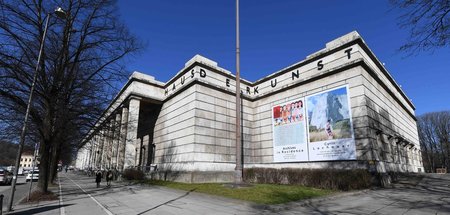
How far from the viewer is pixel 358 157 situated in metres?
20.0

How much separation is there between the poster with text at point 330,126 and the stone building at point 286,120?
Answer: 8 cm

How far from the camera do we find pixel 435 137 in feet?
226

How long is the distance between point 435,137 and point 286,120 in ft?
215

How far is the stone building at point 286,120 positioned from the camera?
21.2 metres

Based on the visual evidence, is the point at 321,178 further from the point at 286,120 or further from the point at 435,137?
the point at 435,137

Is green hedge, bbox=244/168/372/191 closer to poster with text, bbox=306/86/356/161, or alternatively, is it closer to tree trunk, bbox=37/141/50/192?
poster with text, bbox=306/86/356/161

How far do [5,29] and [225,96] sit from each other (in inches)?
779

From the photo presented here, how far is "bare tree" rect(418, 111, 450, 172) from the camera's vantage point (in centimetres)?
6581

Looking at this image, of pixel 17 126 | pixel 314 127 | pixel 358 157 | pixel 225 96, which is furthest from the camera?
pixel 225 96

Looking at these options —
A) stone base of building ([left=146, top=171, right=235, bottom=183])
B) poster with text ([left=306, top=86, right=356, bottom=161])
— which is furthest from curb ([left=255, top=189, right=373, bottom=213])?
stone base of building ([left=146, top=171, right=235, bottom=183])

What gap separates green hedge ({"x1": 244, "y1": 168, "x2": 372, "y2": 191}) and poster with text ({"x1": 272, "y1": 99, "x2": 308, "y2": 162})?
2.96 metres

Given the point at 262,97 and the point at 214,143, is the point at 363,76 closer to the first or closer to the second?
the point at 262,97

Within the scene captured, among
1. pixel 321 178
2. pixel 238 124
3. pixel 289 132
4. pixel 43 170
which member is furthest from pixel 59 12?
pixel 289 132

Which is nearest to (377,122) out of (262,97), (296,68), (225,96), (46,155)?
(296,68)
